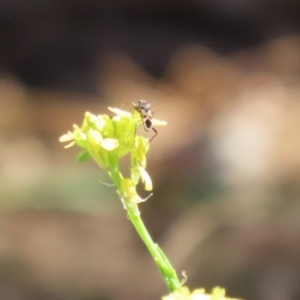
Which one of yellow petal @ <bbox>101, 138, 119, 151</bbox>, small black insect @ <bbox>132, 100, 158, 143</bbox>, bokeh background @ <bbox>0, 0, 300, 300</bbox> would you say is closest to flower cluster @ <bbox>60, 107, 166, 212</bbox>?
yellow petal @ <bbox>101, 138, 119, 151</bbox>

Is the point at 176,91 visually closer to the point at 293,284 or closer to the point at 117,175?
the point at 293,284

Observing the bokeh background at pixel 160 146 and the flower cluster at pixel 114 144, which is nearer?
the flower cluster at pixel 114 144

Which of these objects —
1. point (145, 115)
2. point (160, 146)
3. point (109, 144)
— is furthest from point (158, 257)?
point (160, 146)

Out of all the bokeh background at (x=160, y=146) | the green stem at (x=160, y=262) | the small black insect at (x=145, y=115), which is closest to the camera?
the green stem at (x=160, y=262)

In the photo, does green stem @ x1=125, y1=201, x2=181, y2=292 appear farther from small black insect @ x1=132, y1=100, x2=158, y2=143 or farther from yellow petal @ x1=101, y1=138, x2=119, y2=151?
small black insect @ x1=132, y1=100, x2=158, y2=143

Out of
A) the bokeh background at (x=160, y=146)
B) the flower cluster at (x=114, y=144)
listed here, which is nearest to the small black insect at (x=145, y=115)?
the flower cluster at (x=114, y=144)

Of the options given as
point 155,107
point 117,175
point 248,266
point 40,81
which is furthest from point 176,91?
point 117,175

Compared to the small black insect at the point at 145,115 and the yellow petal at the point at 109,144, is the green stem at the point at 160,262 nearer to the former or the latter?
the yellow petal at the point at 109,144

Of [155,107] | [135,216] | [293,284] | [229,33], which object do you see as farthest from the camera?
[229,33]
